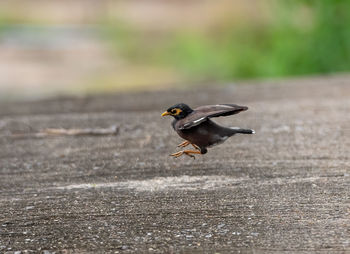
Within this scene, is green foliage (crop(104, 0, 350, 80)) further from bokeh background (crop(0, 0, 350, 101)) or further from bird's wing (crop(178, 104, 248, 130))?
bird's wing (crop(178, 104, 248, 130))

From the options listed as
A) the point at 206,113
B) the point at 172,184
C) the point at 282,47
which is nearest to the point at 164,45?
the point at 282,47

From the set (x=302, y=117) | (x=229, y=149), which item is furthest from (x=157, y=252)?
(x=302, y=117)

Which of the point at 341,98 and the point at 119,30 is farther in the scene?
the point at 119,30

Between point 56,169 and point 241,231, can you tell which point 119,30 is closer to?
point 56,169

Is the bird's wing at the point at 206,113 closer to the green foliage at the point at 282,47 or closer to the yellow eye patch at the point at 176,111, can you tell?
the yellow eye patch at the point at 176,111

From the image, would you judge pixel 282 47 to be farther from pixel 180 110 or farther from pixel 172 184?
pixel 180 110

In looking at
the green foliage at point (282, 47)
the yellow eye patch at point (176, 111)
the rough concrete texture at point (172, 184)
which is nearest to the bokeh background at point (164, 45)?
the green foliage at point (282, 47)
